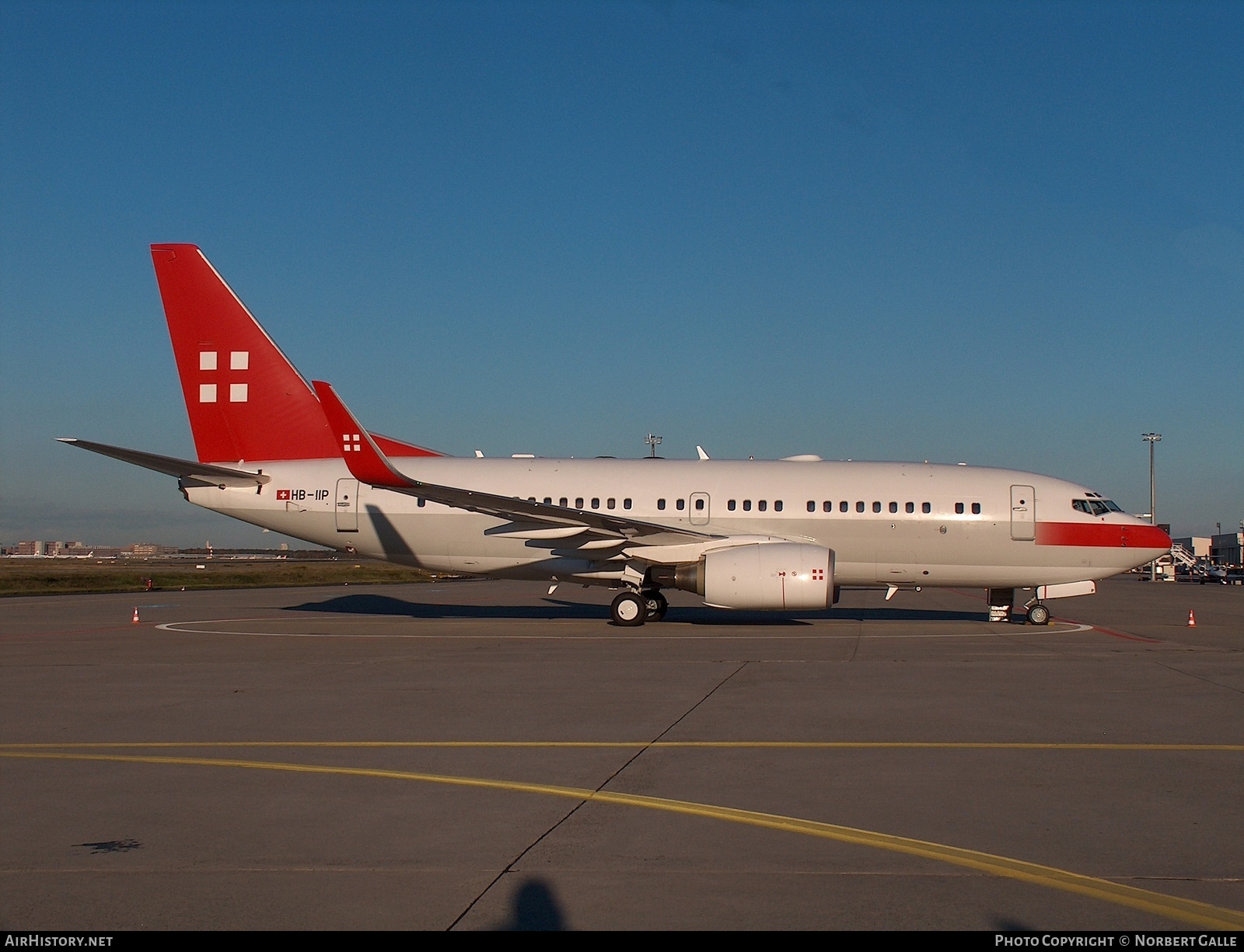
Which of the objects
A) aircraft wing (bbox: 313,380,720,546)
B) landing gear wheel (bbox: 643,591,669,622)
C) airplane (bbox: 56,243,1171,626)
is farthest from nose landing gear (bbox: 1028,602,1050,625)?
landing gear wheel (bbox: 643,591,669,622)

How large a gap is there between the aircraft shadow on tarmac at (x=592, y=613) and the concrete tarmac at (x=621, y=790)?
760cm

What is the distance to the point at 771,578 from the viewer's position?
19406 mm

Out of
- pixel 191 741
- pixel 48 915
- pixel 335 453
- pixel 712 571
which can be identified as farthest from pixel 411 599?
pixel 48 915

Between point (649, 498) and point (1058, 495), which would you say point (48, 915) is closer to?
point (649, 498)

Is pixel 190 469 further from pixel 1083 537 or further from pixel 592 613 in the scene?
pixel 1083 537

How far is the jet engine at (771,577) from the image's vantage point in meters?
19.3

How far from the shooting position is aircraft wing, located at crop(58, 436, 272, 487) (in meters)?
20.1

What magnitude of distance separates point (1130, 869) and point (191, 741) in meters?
7.45

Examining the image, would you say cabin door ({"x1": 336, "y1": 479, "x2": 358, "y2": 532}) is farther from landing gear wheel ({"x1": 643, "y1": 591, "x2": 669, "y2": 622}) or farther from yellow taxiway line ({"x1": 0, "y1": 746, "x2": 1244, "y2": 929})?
yellow taxiway line ({"x1": 0, "y1": 746, "x2": 1244, "y2": 929})

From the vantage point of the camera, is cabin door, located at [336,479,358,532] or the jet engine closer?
the jet engine

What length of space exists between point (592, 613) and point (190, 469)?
1030 centimetres

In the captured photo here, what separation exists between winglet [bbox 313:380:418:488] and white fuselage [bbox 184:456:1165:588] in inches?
119

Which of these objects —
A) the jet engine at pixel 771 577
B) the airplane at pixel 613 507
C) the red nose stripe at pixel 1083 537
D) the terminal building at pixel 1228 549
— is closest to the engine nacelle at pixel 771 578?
the jet engine at pixel 771 577
